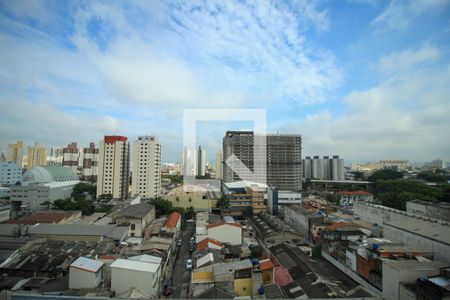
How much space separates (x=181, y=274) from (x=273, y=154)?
13.7 meters

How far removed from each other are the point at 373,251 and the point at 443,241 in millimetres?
1905

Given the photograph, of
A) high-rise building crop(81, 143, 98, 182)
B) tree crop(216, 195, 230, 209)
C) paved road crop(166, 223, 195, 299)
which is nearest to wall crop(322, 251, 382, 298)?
paved road crop(166, 223, 195, 299)

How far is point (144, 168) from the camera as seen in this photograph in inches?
574

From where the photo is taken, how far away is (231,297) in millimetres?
3906

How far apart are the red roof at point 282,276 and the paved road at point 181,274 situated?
5.80 ft

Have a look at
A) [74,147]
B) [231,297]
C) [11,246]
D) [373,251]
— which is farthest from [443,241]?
[74,147]

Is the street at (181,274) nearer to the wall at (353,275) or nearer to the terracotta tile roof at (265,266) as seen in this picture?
the terracotta tile roof at (265,266)

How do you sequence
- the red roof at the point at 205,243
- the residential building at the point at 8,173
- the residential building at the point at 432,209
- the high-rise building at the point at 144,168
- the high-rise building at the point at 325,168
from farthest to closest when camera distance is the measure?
1. the high-rise building at the point at 325,168
2. the residential building at the point at 8,173
3. the high-rise building at the point at 144,168
4. the residential building at the point at 432,209
5. the red roof at the point at 205,243

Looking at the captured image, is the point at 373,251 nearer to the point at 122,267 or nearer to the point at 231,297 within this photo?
the point at 231,297

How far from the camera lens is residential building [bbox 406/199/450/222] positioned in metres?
8.38

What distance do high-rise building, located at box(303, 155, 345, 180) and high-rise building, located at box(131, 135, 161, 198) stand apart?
20594mm

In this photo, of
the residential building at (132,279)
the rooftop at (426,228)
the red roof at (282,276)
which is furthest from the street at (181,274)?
the rooftop at (426,228)

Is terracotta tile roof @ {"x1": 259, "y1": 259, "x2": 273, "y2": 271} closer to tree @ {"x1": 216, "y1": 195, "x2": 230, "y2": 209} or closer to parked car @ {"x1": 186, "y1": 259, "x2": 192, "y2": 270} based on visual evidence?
parked car @ {"x1": 186, "y1": 259, "x2": 192, "y2": 270}

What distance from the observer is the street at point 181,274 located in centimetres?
489
